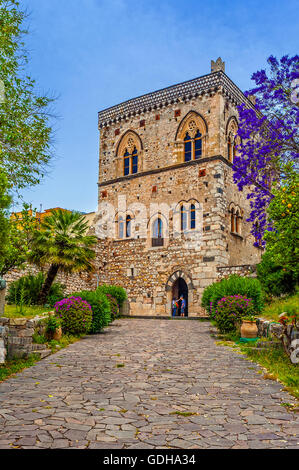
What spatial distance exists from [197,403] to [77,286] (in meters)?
17.3

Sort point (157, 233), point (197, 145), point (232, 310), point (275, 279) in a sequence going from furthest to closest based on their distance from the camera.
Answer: point (157, 233) → point (197, 145) → point (275, 279) → point (232, 310)

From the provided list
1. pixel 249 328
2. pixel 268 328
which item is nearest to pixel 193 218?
pixel 249 328

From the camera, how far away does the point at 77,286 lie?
22047 mm

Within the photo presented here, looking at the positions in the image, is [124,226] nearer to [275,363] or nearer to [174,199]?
[174,199]

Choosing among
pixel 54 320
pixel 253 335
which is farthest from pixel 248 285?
pixel 54 320

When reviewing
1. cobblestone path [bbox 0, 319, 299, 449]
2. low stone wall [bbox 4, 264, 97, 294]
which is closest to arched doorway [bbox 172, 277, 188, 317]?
low stone wall [bbox 4, 264, 97, 294]

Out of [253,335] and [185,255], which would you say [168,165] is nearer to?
[185,255]

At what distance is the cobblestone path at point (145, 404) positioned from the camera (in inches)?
158

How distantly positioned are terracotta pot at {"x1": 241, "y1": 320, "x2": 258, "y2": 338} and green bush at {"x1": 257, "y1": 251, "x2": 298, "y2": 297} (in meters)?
3.61

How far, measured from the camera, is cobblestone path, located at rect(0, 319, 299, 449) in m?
4.02

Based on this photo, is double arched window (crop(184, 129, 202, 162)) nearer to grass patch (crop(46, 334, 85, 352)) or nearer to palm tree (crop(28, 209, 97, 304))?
palm tree (crop(28, 209, 97, 304))

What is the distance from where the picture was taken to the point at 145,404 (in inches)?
209

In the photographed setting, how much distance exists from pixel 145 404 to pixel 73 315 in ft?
22.1

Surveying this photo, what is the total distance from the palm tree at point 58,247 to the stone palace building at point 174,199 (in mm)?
6695
